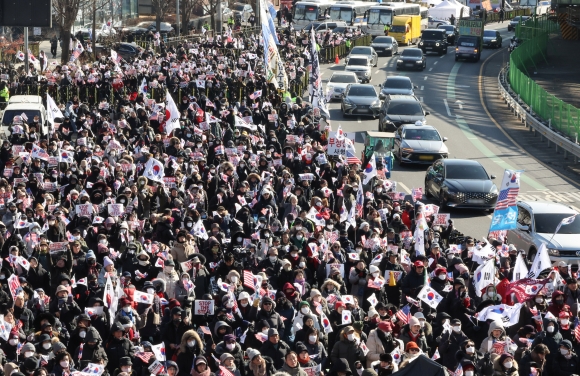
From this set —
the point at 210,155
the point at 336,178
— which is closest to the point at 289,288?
the point at 336,178

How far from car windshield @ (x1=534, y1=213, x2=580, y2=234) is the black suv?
43.5 meters

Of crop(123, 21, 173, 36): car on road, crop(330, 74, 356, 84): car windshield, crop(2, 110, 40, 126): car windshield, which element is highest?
crop(2, 110, 40, 126): car windshield

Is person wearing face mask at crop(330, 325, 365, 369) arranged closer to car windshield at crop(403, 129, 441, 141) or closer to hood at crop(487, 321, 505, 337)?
hood at crop(487, 321, 505, 337)

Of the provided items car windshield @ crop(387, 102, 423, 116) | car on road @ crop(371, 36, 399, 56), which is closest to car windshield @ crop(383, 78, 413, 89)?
car windshield @ crop(387, 102, 423, 116)

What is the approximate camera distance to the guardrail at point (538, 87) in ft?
112

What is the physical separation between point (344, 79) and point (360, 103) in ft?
19.0

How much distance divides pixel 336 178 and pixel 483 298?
8056 mm

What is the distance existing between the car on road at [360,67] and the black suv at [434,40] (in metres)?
12.6

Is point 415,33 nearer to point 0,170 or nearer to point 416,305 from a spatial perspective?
point 0,170

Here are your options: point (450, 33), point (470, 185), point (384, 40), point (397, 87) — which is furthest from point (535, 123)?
point (450, 33)

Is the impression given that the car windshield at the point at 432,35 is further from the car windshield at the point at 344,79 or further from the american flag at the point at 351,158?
the american flag at the point at 351,158

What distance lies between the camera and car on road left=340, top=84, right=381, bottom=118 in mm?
39656

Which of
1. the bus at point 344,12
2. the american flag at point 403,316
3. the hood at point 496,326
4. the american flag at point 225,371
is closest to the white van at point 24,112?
the american flag at point 403,316

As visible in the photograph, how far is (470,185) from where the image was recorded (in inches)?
1012
